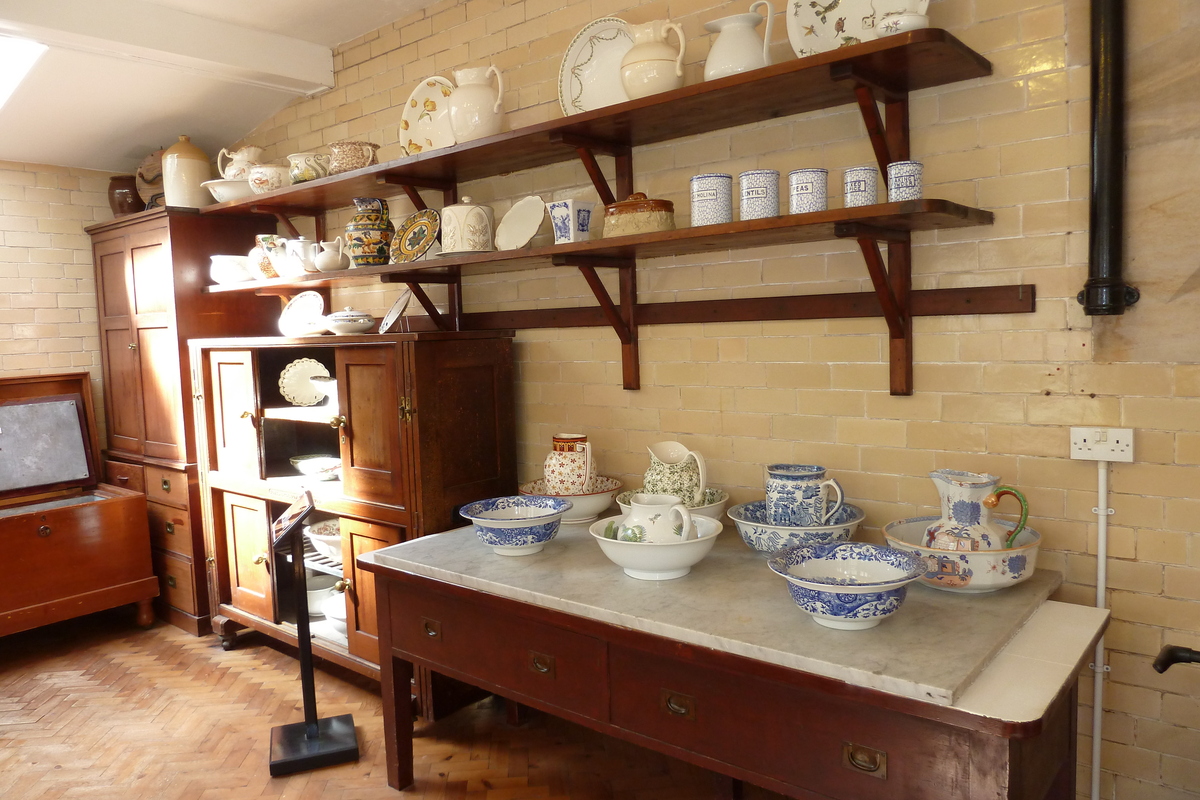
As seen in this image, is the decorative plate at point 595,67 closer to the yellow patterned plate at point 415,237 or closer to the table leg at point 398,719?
the yellow patterned plate at point 415,237

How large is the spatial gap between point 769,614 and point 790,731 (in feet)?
0.77

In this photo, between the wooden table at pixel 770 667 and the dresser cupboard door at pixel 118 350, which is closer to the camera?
the wooden table at pixel 770 667

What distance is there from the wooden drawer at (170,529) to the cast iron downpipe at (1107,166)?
11.7 ft

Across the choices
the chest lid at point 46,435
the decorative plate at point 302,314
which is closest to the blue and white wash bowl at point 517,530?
the decorative plate at point 302,314

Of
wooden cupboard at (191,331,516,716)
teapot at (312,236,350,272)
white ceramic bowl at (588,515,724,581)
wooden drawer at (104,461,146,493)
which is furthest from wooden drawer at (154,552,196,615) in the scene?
white ceramic bowl at (588,515,724,581)

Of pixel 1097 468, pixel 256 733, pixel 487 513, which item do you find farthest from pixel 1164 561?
pixel 256 733

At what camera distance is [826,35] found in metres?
2.02

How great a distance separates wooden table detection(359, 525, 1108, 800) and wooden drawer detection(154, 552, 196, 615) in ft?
6.72

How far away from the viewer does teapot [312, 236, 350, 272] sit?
314 centimetres

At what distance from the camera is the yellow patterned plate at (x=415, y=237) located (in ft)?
9.36

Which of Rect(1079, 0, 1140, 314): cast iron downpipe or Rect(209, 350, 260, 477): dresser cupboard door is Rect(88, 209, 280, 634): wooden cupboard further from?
Rect(1079, 0, 1140, 314): cast iron downpipe

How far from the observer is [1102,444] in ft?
6.03

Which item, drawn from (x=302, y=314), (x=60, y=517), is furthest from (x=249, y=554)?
(x=302, y=314)

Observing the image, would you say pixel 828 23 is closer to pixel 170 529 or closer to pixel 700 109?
pixel 700 109
